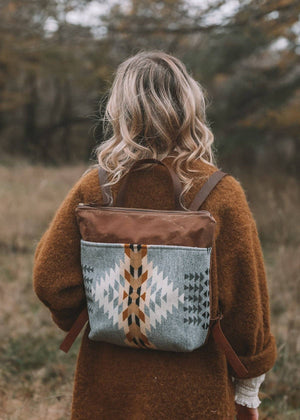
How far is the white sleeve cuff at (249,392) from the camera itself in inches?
61.0

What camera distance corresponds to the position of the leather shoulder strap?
1.35 m

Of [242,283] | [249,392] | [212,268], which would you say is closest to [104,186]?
[212,268]

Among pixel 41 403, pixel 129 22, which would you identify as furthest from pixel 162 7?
pixel 41 403

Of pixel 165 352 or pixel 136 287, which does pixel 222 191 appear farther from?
pixel 165 352

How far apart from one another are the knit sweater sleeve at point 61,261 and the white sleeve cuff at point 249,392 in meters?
0.72

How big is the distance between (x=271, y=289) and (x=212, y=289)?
2.90 meters

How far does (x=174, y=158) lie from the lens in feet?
4.77

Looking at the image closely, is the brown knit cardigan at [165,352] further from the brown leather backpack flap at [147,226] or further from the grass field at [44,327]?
the grass field at [44,327]

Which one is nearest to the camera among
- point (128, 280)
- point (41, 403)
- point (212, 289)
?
point (128, 280)

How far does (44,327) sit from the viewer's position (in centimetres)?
347

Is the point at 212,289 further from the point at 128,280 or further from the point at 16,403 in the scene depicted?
the point at 16,403

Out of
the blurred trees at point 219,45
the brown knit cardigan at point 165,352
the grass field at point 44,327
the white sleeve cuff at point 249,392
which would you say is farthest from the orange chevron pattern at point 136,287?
the blurred trees at point 219,45

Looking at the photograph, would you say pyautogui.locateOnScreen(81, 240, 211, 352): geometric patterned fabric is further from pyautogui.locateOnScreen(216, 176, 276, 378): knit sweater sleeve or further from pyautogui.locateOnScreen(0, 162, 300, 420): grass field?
pyautogui.locateOnScreen(0, 162, 300, 420): grass field

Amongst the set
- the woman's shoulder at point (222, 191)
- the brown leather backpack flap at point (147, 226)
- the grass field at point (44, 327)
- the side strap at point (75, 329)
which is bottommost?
the grass field at point (44, 327)
